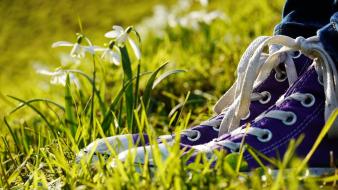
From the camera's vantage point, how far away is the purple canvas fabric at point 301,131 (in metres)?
1.80

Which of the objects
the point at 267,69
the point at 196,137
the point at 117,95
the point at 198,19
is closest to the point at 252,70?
the point at 267,69

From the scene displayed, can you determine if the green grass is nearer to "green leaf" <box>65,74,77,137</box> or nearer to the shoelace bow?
"green leaf" <box>65,74,77,137</box>

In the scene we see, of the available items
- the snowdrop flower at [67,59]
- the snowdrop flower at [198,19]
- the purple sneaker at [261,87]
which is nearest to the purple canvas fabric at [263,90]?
the purple sneaker at [261,87]

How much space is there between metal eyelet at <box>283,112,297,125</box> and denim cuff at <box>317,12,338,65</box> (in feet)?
0.62

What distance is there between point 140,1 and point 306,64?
22.8 ft

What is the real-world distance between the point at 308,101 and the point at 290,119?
0.25ft

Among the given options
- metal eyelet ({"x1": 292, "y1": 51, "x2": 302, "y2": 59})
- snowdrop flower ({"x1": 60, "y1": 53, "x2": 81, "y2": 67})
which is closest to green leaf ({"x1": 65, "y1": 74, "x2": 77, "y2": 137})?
metal eyelet ({"x1": 292, "y1": 51, "x2": 302, "y2": 59})

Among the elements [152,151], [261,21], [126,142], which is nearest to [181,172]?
[152,151]

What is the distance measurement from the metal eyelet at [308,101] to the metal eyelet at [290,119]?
1.8 inches

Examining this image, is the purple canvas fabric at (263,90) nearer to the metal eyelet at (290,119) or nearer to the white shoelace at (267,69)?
the white shoelace at (267,69)

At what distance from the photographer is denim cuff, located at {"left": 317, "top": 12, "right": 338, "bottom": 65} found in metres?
1.90

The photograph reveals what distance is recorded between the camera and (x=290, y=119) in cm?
189

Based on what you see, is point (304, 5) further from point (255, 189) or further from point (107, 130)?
point (255, 189)

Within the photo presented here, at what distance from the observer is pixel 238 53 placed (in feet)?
12.0
